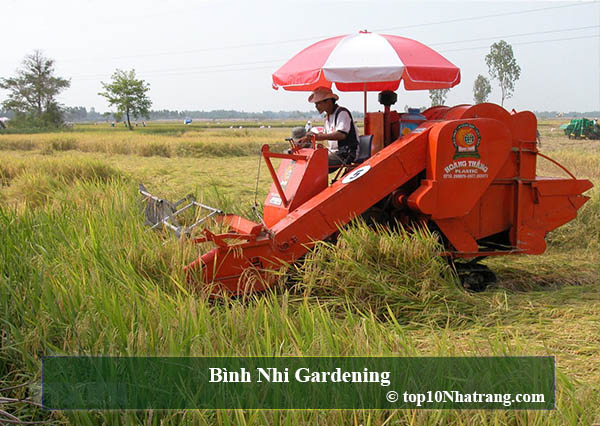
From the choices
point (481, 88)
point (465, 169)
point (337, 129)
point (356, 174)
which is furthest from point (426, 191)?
point (481, 88)

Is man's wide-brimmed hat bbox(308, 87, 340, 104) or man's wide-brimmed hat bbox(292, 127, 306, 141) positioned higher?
man's wide-brimmed hat bbox(308, 87, 340, 104)

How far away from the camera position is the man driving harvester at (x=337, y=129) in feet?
18.2

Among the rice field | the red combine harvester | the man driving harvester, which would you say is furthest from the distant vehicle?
the man driving harvester

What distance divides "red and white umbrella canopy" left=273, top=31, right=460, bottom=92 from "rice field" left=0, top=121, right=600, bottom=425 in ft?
4.83

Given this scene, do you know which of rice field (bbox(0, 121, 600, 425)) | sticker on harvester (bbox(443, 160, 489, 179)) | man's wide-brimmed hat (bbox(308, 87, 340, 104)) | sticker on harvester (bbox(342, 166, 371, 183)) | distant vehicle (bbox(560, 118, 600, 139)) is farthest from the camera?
distant vehicle (bbox(560, 118, 600, 139))

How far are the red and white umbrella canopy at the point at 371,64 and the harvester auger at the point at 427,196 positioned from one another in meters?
0.42

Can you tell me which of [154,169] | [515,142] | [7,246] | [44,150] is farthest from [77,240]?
[44,150]

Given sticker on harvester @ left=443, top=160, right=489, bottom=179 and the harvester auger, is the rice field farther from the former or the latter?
sticker on harvester @ left=443, top=160, right=489, bottom=179

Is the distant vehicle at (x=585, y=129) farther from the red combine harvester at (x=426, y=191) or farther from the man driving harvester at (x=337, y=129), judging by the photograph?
the man driving harvester at (x=337, y=129)

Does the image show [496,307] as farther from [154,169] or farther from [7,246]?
[154,169]

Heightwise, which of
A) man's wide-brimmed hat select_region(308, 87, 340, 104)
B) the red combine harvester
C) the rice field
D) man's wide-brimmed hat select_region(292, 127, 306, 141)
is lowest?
the rice field

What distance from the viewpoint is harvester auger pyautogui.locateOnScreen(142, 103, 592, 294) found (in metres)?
4.25

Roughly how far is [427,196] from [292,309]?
1.65 meters

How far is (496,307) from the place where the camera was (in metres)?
3.92
